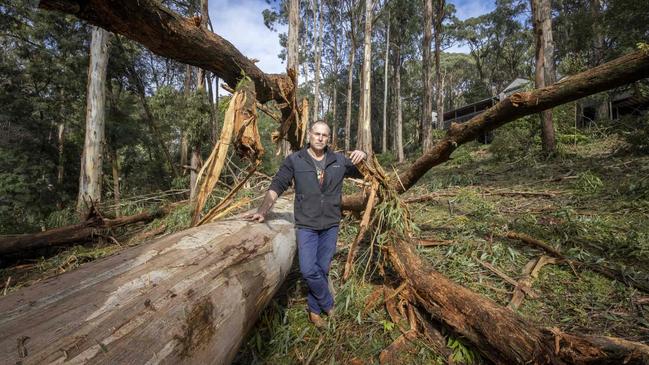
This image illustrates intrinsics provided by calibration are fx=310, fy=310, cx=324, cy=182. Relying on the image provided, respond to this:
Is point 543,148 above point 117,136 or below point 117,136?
below

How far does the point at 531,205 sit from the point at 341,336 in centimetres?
377

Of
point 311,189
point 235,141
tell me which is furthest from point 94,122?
point 311,189

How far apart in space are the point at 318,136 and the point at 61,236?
14.6ft

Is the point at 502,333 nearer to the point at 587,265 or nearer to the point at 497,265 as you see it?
the point at 497,265

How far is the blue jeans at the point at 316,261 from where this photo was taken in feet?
8.62

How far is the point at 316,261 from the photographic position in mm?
2822

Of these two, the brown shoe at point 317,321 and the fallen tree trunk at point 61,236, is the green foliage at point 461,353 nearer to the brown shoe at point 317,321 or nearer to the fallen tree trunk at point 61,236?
the brown shoe at point 317,321

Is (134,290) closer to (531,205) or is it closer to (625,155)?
(531,205)

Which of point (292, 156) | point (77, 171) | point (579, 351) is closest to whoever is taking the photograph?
point (579, 351)

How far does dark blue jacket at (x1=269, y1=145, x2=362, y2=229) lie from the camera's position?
2762 millimetres

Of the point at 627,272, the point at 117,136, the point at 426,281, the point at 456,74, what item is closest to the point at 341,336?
the point at 426,281

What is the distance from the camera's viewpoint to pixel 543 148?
805cm

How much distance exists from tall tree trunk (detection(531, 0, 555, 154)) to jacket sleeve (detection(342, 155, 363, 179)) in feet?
23.3

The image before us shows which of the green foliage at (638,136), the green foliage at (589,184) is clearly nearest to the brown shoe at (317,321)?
the green foliage at (589,184)
